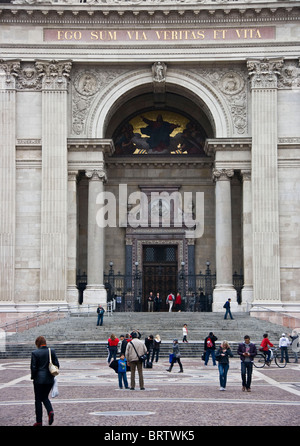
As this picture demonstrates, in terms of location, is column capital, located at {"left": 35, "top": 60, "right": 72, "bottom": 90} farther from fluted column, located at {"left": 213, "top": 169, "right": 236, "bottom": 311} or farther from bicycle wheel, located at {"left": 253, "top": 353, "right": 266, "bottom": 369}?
bicycle wheel, located at {"left": 253, "top": 353, "right": 266, "bottom": 369}

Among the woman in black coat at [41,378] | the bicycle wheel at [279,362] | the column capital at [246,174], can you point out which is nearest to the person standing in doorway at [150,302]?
the column capital at [246,174]

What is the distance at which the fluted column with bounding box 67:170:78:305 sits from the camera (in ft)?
128

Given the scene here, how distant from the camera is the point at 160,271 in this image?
44406mm

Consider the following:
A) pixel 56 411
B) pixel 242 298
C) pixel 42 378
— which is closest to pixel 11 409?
pixel 56 411

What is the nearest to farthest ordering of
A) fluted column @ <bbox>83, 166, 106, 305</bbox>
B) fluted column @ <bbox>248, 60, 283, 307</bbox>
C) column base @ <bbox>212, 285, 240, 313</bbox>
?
fluted column @ <bbox>248, 60, 283, 307</bbox> < column base @ <bbox>212, 285, 240, 313</bbox> < fluted column @ <bbox>83, 166, 106, 305</bbox>

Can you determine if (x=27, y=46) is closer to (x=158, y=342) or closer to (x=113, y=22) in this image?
(x=113, y=22)

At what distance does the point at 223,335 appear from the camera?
31.7 m

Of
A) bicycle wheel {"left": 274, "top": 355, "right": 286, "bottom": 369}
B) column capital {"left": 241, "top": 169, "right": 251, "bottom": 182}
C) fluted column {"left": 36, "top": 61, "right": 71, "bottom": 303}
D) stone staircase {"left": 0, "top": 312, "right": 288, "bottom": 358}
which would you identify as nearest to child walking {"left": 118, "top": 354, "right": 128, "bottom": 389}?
bicycle wheel {"left": 274, "top": 355, "right": 286, "bottom": 369}

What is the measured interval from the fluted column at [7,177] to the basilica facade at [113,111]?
0.05 metres

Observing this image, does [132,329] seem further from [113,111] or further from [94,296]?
[113,111]

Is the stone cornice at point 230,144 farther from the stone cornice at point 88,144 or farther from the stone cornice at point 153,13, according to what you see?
the stone cornice at point 153,13

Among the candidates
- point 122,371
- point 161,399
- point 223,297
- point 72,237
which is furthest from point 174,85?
point 161,399

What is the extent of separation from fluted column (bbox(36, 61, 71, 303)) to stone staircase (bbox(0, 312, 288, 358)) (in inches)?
97.4

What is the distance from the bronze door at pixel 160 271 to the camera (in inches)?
1738
